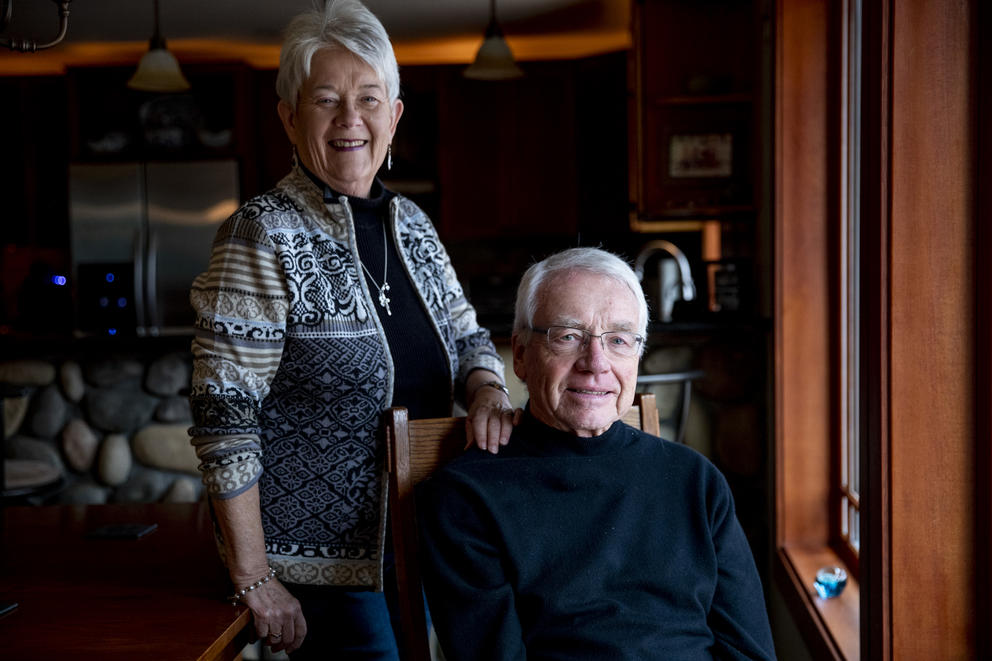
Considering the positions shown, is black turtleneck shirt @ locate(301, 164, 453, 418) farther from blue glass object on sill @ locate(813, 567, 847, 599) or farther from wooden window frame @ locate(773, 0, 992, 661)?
blue glass object on sill @ locate(813, 567, 847, 599)

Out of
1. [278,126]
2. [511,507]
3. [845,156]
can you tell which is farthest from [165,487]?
[278,126]

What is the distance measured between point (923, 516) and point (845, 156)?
124cm

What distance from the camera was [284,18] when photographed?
4.77 metres

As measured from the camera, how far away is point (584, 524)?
130cm

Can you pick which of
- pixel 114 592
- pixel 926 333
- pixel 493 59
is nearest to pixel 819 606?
pixel 926 333

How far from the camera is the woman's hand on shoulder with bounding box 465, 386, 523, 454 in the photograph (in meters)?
1.35

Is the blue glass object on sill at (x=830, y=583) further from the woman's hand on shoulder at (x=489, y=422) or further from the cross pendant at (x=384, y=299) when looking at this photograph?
the cross pendant at (x=384, y=299)

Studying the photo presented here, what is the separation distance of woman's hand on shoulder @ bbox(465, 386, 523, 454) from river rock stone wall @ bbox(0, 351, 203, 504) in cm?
182

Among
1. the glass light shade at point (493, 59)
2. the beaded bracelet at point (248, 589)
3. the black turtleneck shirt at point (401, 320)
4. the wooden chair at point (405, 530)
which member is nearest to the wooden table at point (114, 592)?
the beaded bracelet at point (248, 589)

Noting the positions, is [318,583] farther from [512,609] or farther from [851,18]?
[851,18]

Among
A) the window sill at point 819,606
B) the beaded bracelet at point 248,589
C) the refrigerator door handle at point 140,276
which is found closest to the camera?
A: the beaded bracelet at point 248,589

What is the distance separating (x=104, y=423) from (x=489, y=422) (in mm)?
2043

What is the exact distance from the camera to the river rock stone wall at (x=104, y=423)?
2.92m

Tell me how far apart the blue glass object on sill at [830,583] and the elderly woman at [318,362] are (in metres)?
1.03
